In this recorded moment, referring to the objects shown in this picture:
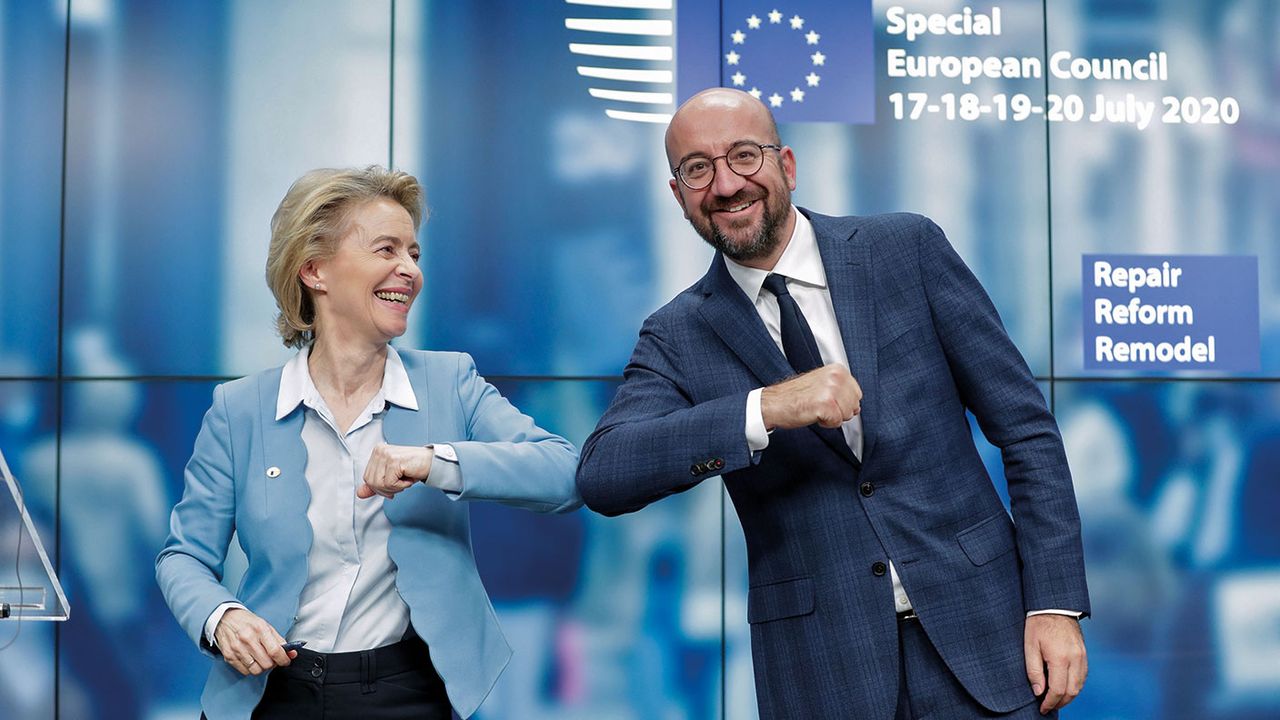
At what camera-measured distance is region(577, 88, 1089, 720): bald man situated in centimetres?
184

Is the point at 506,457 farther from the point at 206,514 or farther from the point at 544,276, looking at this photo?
the point at 544,276

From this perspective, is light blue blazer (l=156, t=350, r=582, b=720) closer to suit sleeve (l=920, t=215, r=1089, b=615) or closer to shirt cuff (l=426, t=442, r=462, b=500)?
shirt cuff (l=426, t=442, r=462, b=500)

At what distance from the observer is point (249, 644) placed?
187 cm

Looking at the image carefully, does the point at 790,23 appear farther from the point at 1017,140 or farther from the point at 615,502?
the point at 615,502

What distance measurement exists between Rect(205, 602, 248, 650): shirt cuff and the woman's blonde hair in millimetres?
546

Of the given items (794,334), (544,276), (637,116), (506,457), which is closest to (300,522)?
(506,457)

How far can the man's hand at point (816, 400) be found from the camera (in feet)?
5.64

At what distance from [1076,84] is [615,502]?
10.3ft

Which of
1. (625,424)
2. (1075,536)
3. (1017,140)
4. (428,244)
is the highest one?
(1017,140)

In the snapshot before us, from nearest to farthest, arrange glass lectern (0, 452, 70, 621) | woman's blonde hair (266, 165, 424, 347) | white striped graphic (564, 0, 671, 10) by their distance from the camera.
Answer: woman's blonde hair (266, 165, 424, 347), glass lectern (0, 452, 70, 621), white striped graphic (564, 0, 671, 10)

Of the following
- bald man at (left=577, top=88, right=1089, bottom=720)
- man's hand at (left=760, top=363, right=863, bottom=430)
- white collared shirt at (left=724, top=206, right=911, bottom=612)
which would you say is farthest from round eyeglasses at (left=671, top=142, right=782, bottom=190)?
man's hand at (left=760, top=363, right=863, bottom=430)

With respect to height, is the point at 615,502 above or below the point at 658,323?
below

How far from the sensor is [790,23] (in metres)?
4.19

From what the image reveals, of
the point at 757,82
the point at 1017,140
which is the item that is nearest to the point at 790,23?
the point at 757,82
